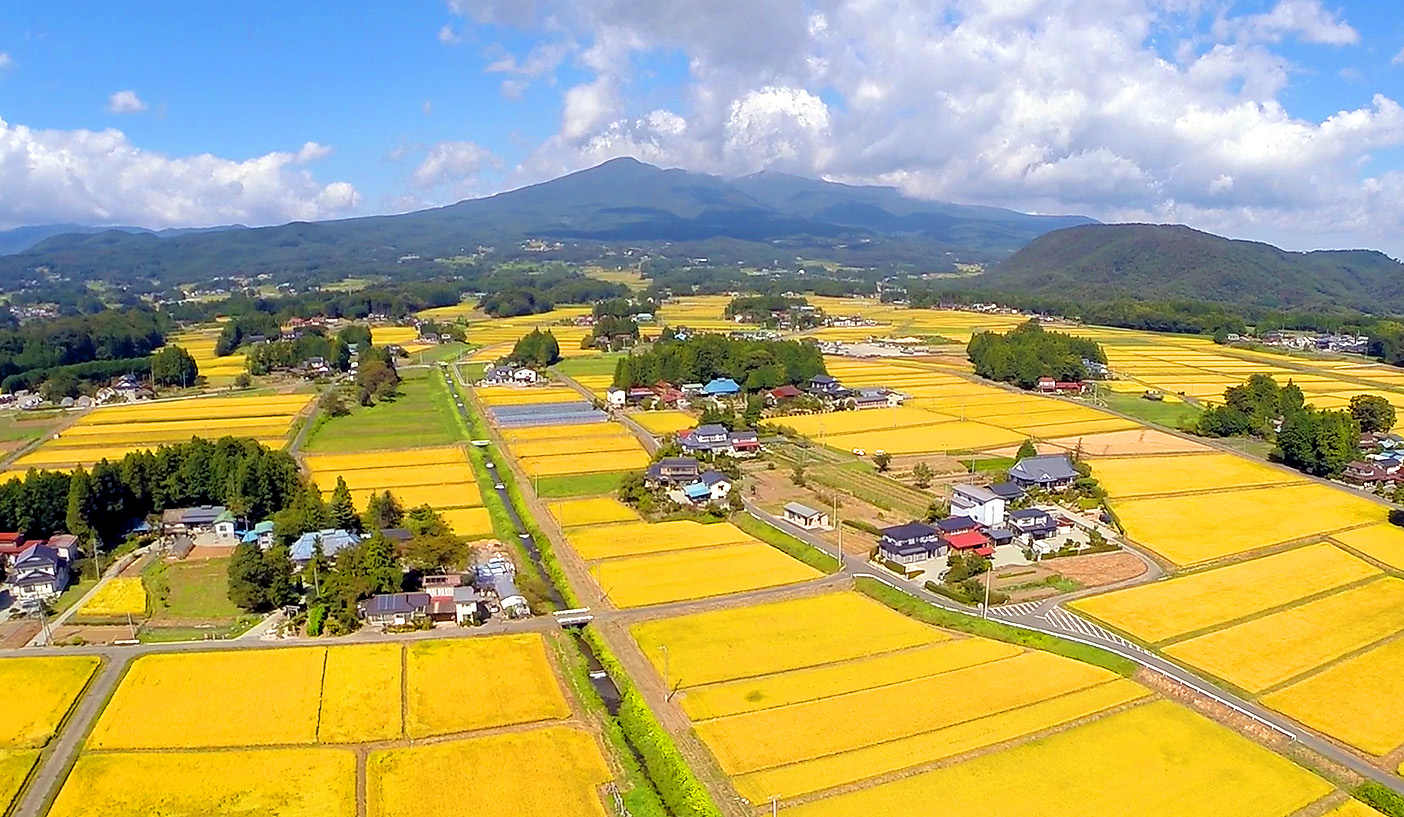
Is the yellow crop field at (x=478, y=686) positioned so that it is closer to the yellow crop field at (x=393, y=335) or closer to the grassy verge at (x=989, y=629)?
the grassy verge at (x=989, y=629)

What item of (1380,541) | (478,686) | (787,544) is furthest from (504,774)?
(1380,541)

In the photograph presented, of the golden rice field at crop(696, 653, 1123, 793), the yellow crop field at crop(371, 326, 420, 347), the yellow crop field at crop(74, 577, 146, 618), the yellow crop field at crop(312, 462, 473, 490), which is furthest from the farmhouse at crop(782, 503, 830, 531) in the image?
the yellow crop field at crop(371, 326, 420, 347)

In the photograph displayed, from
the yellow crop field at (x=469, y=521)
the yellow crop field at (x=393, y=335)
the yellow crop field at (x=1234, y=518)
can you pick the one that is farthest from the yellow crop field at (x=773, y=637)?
the yellow crop field at (x=393, y=335)

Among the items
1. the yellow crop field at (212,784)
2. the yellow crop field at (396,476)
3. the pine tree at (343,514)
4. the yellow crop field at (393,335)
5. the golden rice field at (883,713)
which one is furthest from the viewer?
the yellow crop field at (393,335)

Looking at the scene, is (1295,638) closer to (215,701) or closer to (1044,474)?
(1044,474)

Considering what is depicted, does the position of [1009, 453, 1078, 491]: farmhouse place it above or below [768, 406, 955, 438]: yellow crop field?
above

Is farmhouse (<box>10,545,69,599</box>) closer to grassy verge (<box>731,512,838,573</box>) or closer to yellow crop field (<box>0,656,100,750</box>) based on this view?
yellow crop field (<box>0,656,100,750</box>)

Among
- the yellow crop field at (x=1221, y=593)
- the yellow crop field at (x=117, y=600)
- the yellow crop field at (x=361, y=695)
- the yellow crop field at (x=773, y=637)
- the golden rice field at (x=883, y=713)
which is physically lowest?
the yellow crop field at (x=117, y=600)
